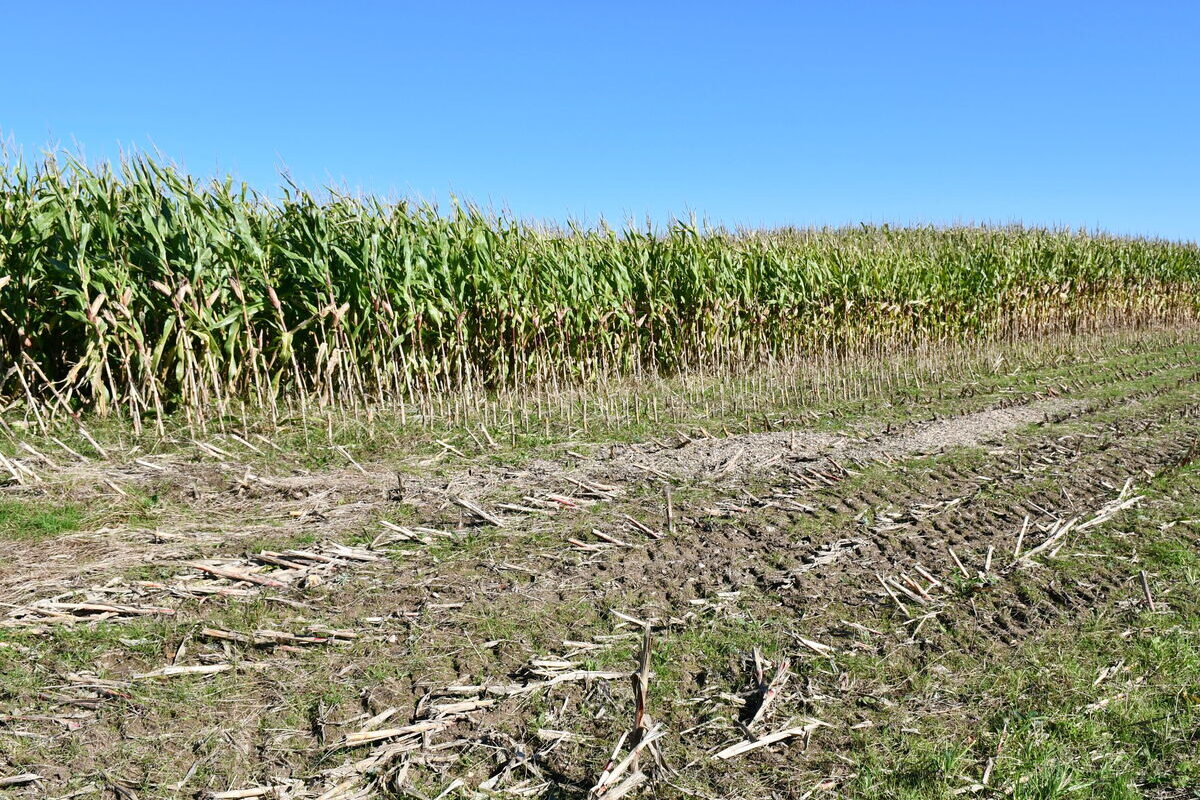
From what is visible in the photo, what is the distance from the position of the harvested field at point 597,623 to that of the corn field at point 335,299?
1572 millimetres

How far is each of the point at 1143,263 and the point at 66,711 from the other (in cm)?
2773

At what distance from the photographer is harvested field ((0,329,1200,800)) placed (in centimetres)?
291

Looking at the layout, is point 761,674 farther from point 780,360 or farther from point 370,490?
point 780,360

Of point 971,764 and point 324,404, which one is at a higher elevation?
point 324,404

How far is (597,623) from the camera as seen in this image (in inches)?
155

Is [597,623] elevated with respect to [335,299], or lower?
lower

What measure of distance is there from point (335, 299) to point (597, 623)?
628cm

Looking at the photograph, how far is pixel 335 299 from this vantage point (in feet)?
29.8

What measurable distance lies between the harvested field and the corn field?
61.9 inches

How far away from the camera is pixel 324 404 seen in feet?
29.1

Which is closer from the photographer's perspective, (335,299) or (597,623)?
(597,623)

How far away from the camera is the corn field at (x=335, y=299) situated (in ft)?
26.9

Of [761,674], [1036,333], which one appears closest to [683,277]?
[761,674]

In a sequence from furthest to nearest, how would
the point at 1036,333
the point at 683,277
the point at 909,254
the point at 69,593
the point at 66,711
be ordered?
the point at 1036,333 → the point at 909,254 → the point at 683,277 → the point at 69,593 → the point at 66,711
